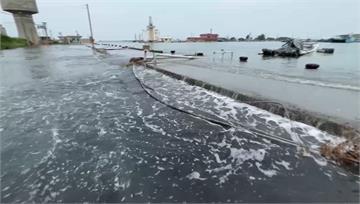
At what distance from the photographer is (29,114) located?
7.02 m

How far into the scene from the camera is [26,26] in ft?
200

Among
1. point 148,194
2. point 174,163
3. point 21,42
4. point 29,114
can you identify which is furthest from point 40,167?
point 21,42

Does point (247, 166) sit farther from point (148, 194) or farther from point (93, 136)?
point (93, 136)

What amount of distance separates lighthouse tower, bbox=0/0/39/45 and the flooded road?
6500 centimetres

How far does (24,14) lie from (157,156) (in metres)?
74.2

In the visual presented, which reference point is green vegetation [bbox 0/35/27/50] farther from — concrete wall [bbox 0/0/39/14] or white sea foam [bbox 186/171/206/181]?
white sea foam [bbox 186/171/206/181]

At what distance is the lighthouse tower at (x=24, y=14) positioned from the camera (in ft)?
184

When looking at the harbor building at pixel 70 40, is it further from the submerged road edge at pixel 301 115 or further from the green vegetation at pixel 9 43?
the submerged road edge at pixel 301 115

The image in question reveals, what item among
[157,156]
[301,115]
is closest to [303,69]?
[301,115]

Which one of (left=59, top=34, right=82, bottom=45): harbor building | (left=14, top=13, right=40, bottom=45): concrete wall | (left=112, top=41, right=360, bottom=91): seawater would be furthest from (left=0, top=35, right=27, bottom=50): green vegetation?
(left=112, top=41, right=360, bottom=91): seawater

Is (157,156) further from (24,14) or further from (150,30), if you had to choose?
(150,30)

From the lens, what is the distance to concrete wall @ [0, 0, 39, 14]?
182 feet

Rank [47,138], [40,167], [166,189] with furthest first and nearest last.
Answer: [47,138], [40,167], [166,189]

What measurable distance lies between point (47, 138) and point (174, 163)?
3.29m
